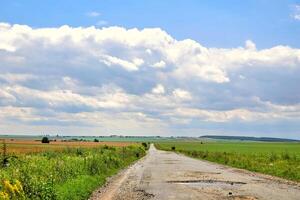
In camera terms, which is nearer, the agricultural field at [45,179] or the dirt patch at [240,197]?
the agricultural field at [45,179]

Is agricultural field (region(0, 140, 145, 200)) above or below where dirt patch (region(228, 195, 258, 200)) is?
above

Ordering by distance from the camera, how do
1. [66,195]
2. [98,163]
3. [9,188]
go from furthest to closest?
[98,163]
[66,195]
[9,188]

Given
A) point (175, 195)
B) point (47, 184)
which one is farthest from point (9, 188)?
point (175, 195)

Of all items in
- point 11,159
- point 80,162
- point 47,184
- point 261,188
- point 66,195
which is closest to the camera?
point 47,184

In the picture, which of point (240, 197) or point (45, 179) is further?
point (240, 197)

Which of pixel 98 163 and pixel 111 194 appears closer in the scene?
pixel 111 194

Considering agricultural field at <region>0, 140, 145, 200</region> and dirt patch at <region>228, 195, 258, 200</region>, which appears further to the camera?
dirt patch at <region>228, 195, 258, 200</region>

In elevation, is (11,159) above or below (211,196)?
above

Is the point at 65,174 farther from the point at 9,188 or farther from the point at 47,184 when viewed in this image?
the point at 9,188

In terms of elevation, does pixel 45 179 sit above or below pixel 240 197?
above

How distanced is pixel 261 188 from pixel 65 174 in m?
10.2

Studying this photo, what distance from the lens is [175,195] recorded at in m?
22.6

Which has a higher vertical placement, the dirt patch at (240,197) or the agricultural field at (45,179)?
the agricultural field at (45,179)

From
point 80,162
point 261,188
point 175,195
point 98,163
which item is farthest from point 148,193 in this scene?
point 98,163
